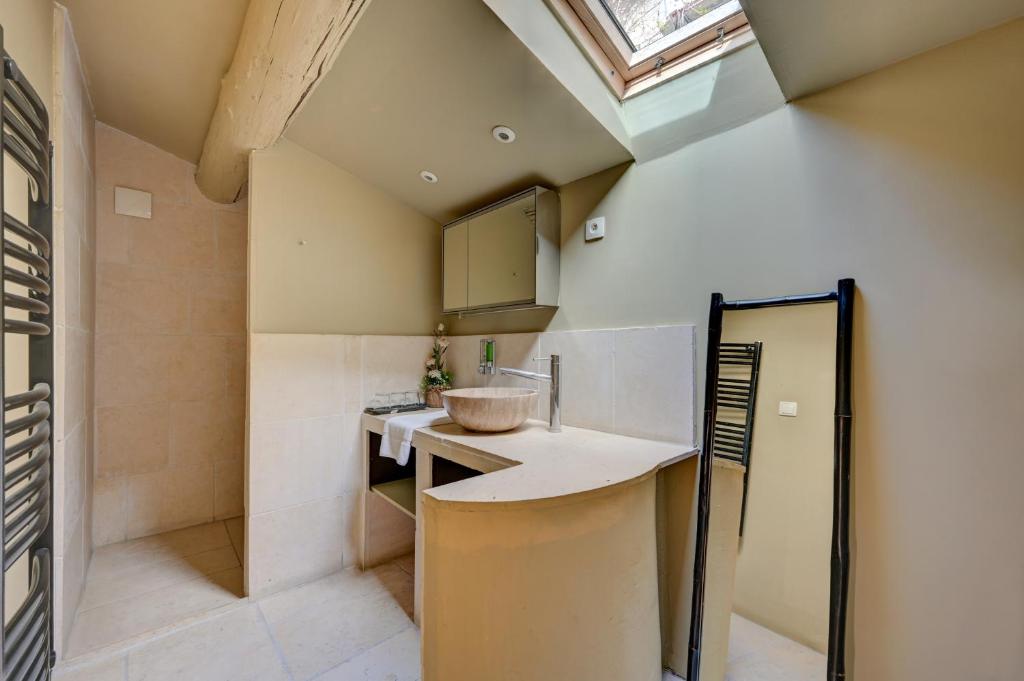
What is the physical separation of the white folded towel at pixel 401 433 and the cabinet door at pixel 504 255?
658 mm

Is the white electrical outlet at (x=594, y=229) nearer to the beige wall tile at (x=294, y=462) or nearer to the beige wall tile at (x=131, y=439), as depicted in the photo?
the beige wall tile at (x=294, y=462)

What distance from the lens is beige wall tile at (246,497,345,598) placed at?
189cm

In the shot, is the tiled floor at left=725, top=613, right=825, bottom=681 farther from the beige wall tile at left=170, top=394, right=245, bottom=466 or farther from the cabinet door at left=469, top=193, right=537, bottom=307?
the beige wall tile at left=170, top=394, right=245, bottom=466

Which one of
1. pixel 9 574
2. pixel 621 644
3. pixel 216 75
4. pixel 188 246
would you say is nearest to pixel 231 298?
pixel 188 246

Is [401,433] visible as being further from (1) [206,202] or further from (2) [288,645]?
(1) [206,202]

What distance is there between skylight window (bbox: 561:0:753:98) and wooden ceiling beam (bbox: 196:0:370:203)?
28.1 inches

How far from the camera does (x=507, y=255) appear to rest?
2.02 m

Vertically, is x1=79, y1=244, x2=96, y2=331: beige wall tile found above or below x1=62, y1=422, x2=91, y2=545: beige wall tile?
above

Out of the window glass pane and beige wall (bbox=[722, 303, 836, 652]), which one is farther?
the window glass pane

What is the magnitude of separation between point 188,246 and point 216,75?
50.5 inches

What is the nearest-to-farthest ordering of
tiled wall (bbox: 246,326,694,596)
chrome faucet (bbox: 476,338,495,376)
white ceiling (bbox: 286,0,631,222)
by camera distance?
white ceiling (bbox: 286,0,631,222) < tiled wall (bbox: 246,326,694,596) < chrome faucet (bbox: 476,338,495,376)

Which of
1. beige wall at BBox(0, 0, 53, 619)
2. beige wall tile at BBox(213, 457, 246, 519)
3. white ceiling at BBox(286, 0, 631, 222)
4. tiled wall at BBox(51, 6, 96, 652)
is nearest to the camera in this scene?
beige wall at BBox(0, 0, 53, 619)

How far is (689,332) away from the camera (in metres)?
1.47

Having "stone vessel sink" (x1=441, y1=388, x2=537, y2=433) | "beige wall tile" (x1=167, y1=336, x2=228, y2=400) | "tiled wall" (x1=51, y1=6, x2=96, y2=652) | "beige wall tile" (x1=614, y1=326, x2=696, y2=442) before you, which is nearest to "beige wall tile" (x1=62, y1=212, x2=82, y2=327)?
"tiled wall" (x1=51, y1=6, x2=96, y2=652)
